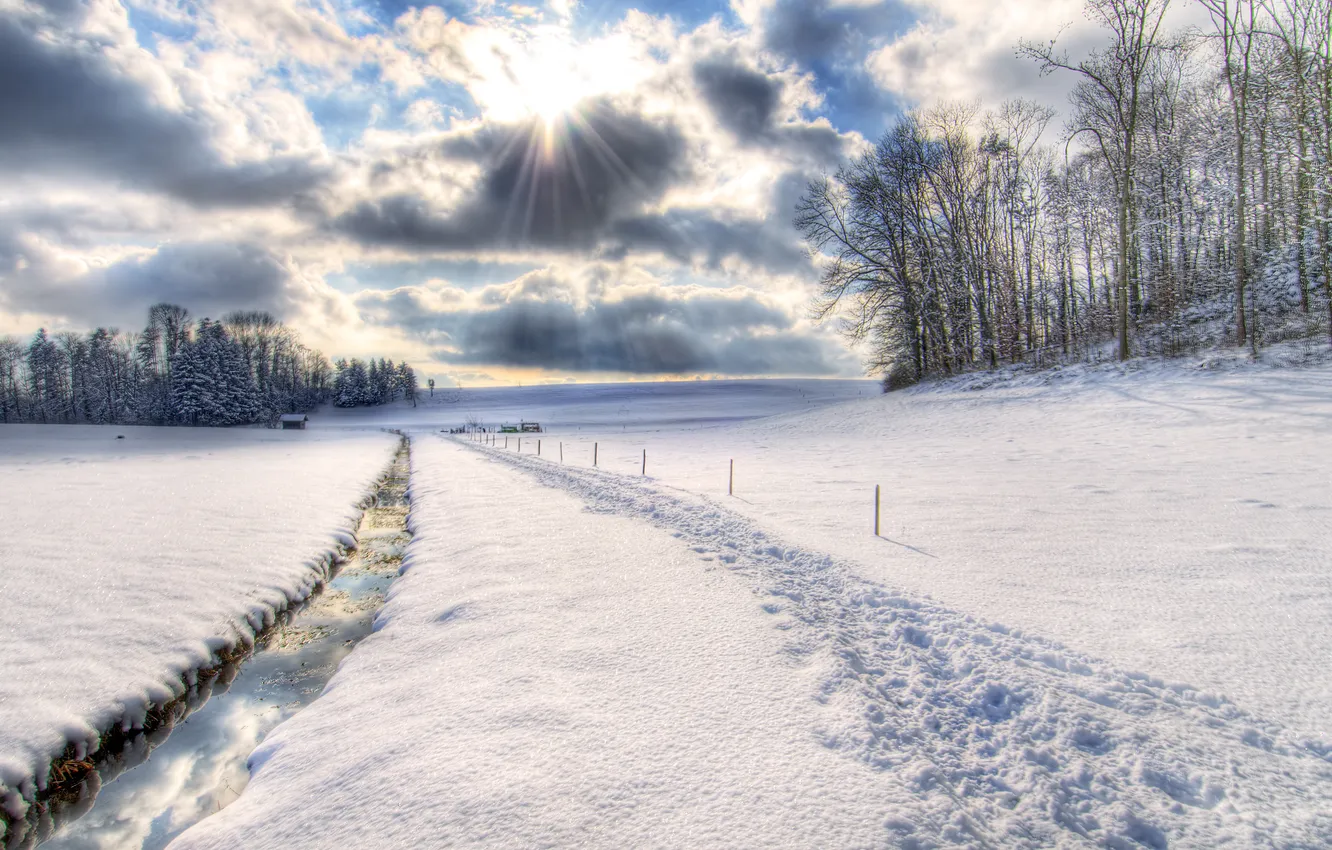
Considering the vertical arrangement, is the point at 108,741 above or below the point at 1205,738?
below

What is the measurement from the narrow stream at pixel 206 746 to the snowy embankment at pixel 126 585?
0.74 ft

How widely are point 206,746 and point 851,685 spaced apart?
4878mm

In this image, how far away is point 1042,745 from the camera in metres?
3.15

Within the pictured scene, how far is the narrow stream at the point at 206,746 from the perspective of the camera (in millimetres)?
3494

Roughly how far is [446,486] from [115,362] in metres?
88.2

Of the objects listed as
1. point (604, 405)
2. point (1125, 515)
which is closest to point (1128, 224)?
point (1125, 515)

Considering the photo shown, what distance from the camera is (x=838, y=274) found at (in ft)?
97.2

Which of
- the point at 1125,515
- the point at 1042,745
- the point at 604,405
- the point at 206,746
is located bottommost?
the point at 206,746

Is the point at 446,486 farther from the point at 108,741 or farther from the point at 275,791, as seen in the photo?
the point at 275,791

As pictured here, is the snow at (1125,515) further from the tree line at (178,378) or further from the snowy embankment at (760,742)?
the tree line at (178,378)

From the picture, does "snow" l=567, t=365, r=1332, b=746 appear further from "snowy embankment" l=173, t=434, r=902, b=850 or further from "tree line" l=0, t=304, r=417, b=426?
"tree line" l=0, t=304, r=417, b=426

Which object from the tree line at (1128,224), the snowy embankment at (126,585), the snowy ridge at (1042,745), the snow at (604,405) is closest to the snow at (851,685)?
the snowy ridge at (1042,745)

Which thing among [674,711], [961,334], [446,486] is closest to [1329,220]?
[961,334]

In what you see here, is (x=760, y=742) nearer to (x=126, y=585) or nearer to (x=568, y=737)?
(x=568, y=737)
